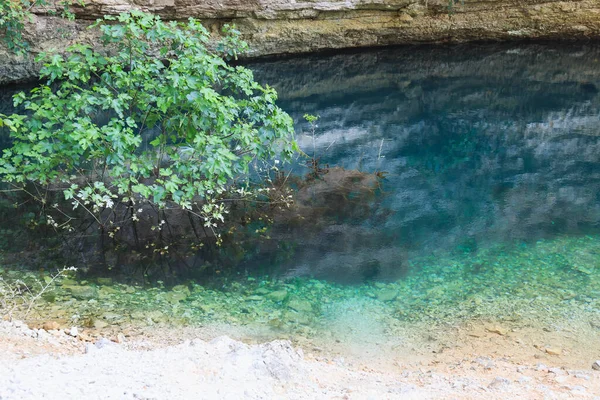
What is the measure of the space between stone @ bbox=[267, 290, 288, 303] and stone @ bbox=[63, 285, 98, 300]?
5.42 ft

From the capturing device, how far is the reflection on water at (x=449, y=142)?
24.6 feet

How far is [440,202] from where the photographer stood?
8.52 meters

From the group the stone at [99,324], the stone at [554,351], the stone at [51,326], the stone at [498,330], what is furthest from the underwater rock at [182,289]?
the stone at [554,351]

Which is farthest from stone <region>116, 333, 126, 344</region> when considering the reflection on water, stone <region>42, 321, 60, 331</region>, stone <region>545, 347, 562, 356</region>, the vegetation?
stone <region>545, 347, 562, 356</region>

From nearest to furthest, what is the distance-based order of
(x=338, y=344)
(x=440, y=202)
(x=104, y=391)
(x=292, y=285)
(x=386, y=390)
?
(x=104, y=391) < (x=386, y=390) < (x=338, y=344) < (x=292, y=285) < (x=440, y=202)

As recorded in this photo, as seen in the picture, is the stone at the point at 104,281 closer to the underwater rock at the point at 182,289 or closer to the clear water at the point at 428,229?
the clear water at the point at 428,229

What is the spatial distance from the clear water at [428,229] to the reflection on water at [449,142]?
0.03 meters

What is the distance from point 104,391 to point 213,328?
1.84 metres

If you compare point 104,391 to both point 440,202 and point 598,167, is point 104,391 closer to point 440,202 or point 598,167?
point 440,202

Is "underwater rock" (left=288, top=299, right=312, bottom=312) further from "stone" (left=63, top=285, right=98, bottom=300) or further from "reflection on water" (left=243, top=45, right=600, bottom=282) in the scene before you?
"stone" (left=63, top=285, right=98, bottom=300)

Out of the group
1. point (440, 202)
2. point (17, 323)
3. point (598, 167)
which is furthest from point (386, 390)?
point (598, 167)

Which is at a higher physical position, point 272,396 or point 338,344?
point 272,396

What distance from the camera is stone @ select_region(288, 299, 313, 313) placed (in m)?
5.91

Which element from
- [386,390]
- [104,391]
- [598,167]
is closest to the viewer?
[104,391]
